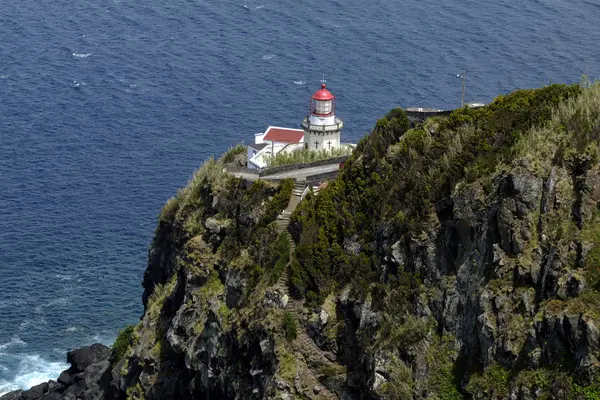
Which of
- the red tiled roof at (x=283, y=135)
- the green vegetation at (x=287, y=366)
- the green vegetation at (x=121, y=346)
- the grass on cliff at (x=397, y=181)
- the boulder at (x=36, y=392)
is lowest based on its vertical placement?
the boulder at (x=36, y=392)

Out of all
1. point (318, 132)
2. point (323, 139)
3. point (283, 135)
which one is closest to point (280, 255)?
point (318, 132)

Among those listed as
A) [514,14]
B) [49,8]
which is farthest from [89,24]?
[514,14]

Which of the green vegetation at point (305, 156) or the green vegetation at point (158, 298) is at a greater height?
the green vegetation at point (305, 156)

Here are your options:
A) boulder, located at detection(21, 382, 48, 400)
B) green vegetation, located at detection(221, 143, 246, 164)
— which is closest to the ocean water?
boulder, located at detection(21, 382, 48, 400)

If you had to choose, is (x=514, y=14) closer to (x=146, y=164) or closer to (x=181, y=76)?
(x=181, y=76)

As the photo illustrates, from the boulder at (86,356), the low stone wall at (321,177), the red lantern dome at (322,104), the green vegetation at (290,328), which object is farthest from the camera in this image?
the boulder at (86,356)

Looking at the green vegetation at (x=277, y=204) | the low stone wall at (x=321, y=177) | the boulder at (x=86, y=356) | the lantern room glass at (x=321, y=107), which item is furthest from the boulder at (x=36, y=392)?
the low stone wall at (x=321, y=177)

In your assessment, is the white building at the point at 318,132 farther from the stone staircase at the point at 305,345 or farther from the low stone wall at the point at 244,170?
the stone staircase at the point at 305,345
